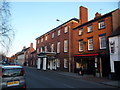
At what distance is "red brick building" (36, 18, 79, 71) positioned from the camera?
24144 millimetres

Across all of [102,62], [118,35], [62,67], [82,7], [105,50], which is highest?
[82,7]

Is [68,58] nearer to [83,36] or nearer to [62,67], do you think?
[62,67]

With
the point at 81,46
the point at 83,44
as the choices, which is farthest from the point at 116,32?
the point at 81,46

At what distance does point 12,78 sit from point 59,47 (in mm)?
20872

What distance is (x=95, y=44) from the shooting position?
18.0 m

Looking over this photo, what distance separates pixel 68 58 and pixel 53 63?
6.47m

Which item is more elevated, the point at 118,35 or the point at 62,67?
the point at 118,35

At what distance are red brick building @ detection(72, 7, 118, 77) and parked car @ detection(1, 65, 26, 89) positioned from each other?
38.8 ft

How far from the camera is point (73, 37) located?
23.6 metres

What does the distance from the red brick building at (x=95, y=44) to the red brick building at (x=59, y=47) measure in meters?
1.74

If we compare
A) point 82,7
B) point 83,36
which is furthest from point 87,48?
point 82,7

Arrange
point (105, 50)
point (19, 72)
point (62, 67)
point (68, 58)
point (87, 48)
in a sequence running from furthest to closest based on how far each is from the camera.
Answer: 1. point (62, 67)
2. point (68, 58)
3. point (87, 48)
4. point (105, 50)
5. point (19, 72)

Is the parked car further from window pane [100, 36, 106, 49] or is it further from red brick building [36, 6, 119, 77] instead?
window pane [100, 36, 106, 49]

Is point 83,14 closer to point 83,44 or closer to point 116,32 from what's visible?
point 83,44
